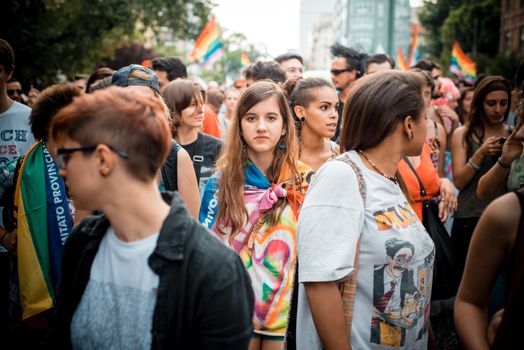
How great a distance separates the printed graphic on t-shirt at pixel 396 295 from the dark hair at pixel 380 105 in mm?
510

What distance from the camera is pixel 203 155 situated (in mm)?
5254

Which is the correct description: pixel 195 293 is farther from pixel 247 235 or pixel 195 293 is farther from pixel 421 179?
pixel 421 179

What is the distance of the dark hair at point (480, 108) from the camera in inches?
229

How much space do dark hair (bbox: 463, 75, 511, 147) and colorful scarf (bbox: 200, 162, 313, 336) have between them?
281 centimetres

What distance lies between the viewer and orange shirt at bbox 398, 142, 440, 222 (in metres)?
4.41

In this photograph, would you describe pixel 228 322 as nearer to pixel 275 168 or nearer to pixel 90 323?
pixel 90 323

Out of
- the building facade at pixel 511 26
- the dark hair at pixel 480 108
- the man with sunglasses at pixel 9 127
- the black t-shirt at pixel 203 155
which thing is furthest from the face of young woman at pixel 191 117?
the building facade at pixel 511 26

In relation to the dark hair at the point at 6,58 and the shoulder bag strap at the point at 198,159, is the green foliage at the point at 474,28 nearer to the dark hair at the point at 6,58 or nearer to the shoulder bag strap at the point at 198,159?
the shoulder bag strap at the point at 198,159

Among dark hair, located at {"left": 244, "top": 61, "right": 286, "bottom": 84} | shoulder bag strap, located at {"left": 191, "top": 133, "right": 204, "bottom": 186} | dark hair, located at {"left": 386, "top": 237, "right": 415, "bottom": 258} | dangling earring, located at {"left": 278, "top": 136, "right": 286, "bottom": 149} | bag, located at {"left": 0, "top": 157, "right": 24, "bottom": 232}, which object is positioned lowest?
bag, located at {"left": 0, "top": 157, "right": 24, "bottom": 232}

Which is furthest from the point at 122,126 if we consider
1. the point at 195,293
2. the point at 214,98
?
the point at 214,98

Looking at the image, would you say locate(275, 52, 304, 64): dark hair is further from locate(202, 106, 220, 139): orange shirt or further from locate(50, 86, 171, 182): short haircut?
locate(50, 86, 171, 182): short haircut

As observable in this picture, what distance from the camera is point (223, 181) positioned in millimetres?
3811

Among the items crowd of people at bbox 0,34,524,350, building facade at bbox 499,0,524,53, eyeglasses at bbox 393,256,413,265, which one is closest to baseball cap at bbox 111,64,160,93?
crowd of people at bbox 0,34,524,350

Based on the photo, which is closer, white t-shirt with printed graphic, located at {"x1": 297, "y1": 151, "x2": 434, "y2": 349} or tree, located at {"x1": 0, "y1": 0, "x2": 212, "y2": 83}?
white t-shirt with printed graphic, located at {"x1": 297, "y1": 151, "x2": 434, "y2": 349}
